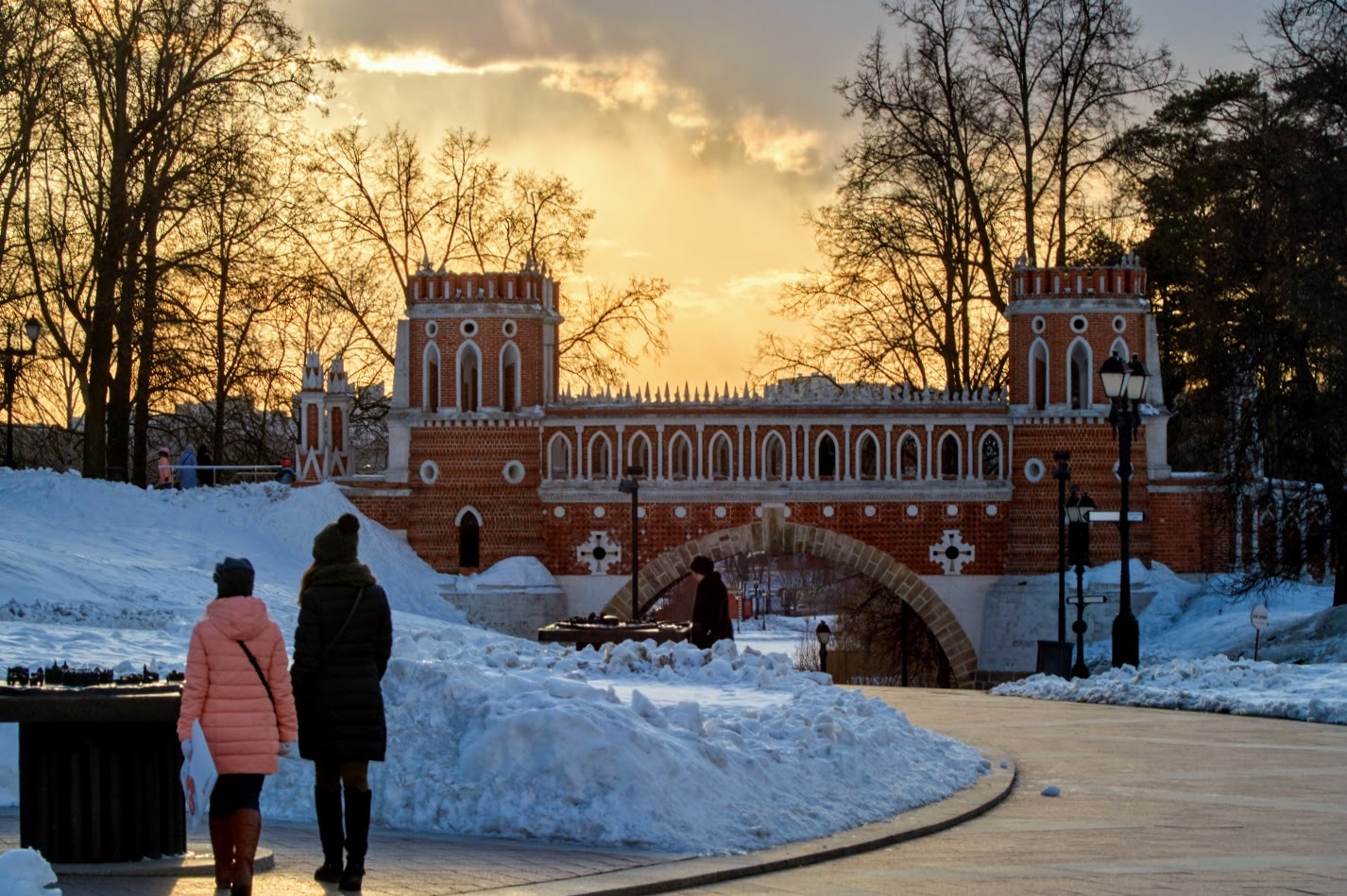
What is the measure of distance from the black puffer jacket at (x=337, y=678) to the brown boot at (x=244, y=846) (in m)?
0.75

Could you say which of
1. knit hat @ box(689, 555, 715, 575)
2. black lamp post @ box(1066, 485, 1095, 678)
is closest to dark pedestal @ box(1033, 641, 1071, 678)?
black lamp post @ box(1066, 485, 1095, 678)

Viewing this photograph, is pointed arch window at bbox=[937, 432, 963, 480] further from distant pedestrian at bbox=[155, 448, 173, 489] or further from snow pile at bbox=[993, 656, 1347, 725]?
snow pile at bbox=[993, 656, 1347, 725]

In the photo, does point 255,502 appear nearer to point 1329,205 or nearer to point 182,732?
point 1329,205

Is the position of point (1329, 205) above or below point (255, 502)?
above

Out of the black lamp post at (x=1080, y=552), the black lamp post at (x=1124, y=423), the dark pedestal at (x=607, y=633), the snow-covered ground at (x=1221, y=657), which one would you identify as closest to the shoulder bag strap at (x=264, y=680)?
the snow-covered ground at (x=1221, y=657)

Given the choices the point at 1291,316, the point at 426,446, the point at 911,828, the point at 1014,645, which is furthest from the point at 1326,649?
the point at 911,828

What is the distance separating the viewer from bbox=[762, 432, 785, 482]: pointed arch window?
4091cm

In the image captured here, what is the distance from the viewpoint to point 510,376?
4094 cm

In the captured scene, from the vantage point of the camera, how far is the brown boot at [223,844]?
9.66 meters

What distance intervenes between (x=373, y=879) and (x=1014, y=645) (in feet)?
102

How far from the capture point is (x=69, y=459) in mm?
47281

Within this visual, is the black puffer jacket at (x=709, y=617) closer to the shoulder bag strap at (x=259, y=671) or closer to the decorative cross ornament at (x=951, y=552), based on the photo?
the shoulder bag strap at (x=259, y=671)

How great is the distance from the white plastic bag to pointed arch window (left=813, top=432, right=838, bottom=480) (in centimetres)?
3086

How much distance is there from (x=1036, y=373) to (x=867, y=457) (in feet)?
11.9
